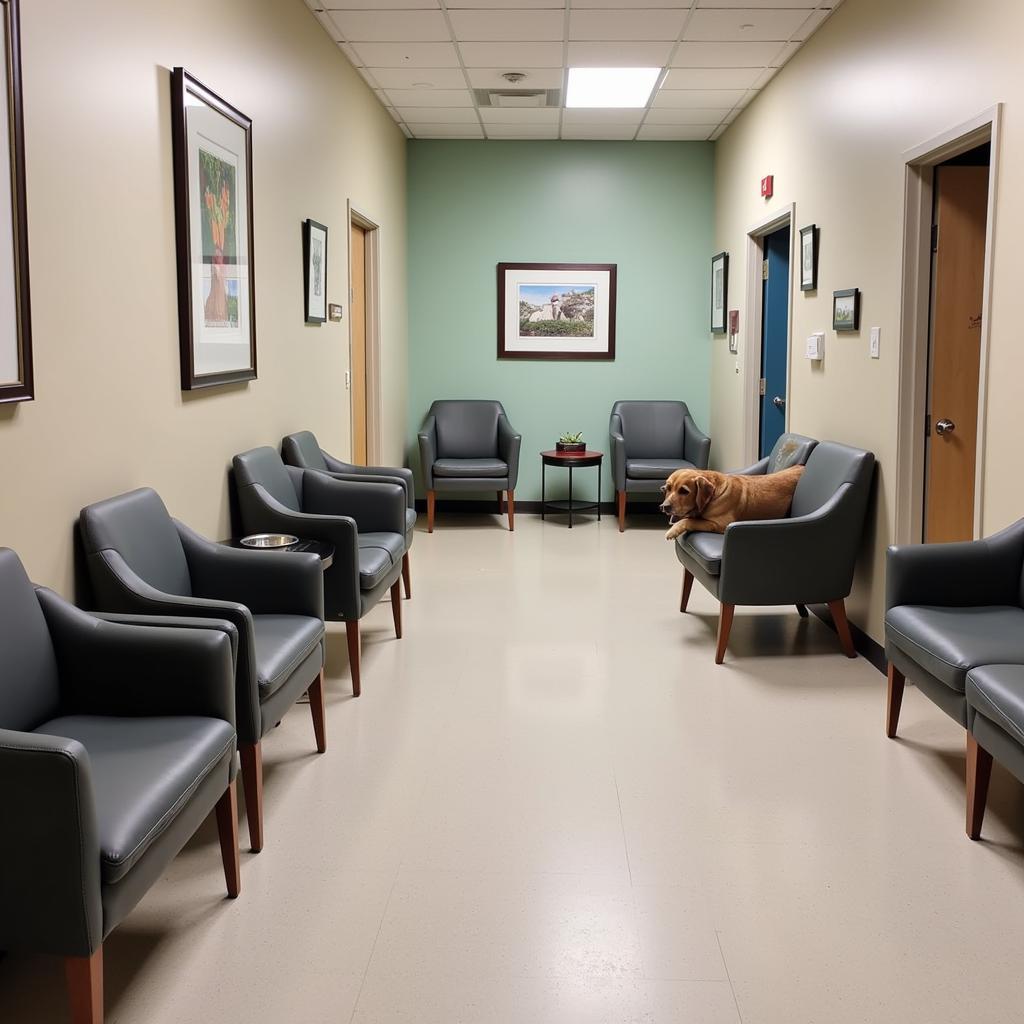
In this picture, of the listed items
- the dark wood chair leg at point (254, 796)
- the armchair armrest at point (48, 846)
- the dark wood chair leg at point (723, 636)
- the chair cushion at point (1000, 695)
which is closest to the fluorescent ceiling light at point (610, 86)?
the dark wood chair leg at point (723, 636)

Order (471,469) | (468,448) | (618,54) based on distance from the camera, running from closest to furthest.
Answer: (618,54) → (471,469) → (468,448)

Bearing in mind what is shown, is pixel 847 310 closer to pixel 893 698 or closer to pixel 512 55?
pixel 893 698

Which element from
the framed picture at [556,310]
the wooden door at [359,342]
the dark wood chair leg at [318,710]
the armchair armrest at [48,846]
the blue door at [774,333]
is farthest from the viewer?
the framed picture at [556,310]

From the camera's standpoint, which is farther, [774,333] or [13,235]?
[774,333]

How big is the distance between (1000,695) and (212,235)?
2878 millimetres

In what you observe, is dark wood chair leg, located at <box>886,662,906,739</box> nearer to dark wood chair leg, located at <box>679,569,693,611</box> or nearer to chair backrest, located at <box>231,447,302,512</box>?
dark wood chair leg, located at <box>679,569,693,611</box>

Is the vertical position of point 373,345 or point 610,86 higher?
point 610,86

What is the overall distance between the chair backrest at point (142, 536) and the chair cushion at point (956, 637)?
2154mm

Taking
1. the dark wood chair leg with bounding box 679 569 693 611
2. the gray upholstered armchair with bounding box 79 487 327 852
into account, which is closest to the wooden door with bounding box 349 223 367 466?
the dark wood chair leg with bounding box 679 569 693 611

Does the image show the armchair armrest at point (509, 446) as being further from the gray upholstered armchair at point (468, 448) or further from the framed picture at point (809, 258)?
the framed picture at point (809, 258)

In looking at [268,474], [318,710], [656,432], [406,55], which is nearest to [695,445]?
[656,432]

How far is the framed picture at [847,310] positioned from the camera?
183 inches

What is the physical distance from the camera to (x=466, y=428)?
812cm

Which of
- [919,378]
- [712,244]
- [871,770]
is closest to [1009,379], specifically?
[919,378]
